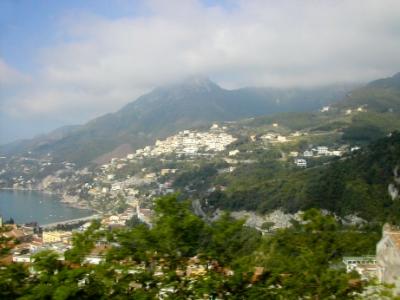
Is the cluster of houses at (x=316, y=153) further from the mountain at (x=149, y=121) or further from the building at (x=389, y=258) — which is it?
the mountain at (x=149, y=121)

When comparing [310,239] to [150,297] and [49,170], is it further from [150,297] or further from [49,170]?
[49,170]

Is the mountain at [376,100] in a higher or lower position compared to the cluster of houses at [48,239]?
higher

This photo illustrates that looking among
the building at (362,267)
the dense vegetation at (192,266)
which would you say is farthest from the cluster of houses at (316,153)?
the dense vegetation at (192,266)

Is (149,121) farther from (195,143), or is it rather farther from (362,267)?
(362,267)

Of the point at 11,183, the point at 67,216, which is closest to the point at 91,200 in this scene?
the point at 67,216

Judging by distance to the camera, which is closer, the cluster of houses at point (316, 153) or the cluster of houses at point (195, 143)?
the cluster of houses at point (316, 153)

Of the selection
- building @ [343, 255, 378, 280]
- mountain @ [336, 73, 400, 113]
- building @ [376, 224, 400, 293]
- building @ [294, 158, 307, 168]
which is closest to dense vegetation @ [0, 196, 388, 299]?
building @ [343, 255, 378, 280]

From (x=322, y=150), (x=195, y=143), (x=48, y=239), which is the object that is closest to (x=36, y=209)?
(x=48, y=239)

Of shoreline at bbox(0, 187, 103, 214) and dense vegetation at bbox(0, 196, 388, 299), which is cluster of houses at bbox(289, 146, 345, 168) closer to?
shoreline at bbox(0, 187, 103, 214)
